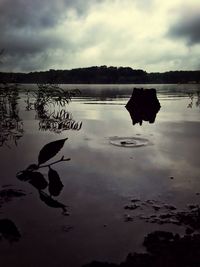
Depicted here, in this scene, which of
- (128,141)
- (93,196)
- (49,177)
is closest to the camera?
(49,177)

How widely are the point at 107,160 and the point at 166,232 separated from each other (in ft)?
22.1

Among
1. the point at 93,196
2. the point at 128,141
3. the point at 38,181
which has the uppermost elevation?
the point at 38,181

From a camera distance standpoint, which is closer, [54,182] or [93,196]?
[54,182]

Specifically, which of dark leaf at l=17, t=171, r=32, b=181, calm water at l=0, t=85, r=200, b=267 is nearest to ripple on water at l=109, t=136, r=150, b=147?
calm water at l=0, t=85, r=200, b=267

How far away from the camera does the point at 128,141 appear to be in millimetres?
18266

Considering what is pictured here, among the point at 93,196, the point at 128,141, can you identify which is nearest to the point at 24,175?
the point at 93,196

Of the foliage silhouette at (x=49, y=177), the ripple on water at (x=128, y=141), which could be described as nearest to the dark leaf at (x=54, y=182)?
the foliage silhouette at (x=49, y=177)

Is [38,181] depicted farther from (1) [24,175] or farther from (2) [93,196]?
(2) [93,196]

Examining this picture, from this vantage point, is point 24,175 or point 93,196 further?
point 93,196

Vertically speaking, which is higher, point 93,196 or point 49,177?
point 49,177

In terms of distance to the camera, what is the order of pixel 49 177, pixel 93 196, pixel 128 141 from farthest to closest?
pixel 128 141
pixel 93 196
pixel 49 177

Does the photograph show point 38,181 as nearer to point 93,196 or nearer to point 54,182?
point 54,182

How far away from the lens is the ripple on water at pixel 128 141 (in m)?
17.3

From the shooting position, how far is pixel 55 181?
1069mm
